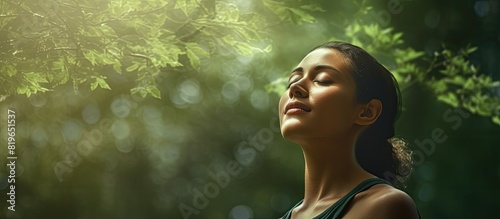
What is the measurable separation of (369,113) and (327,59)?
11 cm

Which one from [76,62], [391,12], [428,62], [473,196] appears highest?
[76,62]

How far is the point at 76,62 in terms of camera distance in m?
1.98

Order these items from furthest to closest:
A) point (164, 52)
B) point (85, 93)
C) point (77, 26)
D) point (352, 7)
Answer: point (85, 93) → point (352, 7) → point (164, 52) → point (77, 26)

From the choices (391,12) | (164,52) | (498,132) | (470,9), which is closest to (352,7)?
(391,12)

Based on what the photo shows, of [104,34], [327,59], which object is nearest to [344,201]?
[327,59]

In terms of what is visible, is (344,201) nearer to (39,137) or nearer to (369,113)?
(369,113)

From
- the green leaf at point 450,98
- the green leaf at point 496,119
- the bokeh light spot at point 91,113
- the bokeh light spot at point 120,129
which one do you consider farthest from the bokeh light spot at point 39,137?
the green leaf at point 496,119

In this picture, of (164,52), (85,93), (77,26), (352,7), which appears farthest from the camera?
(85,93)

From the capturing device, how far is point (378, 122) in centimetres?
118

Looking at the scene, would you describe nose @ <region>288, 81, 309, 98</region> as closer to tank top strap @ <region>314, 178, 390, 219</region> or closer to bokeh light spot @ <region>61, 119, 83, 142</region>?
tank top strap @ <region>314, 178, 390, 219</region>

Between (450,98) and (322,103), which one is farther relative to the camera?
(450,98)

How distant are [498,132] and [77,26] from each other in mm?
1972

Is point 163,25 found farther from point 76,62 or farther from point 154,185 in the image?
point 154,185

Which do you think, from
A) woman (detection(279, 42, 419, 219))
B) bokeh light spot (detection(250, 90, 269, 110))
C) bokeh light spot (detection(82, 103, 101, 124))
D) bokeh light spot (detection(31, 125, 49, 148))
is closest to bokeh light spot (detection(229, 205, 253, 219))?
bokeh light spot (detection(250, 90, 269, 110))
